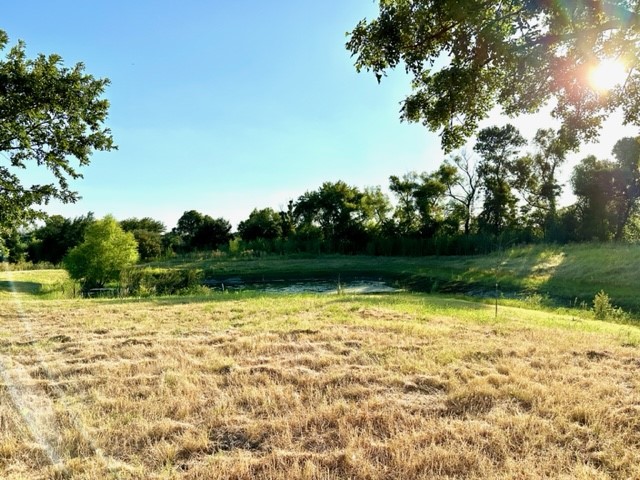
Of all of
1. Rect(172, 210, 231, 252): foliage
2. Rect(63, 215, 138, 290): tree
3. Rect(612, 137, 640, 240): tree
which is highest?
Rect(612, 137, 640, 240): tree

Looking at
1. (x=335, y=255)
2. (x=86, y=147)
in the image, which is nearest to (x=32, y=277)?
(x=86, y=147)

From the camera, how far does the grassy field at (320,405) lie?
A: 2.87 meters

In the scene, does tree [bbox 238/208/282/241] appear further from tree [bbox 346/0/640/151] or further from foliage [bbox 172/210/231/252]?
tree [bbox 346/0/640/151]

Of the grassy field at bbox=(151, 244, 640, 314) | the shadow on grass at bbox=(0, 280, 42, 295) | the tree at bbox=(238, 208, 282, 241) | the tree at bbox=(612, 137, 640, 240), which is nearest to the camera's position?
the grassy field at bbox=(151, 244, 640, 314)

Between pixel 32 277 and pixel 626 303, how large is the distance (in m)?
32.6

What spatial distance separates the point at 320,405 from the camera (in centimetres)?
385

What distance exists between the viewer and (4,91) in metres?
12.9

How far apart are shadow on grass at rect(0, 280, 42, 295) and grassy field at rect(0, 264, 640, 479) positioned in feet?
54.0

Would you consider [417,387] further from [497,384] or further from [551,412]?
[551,412]

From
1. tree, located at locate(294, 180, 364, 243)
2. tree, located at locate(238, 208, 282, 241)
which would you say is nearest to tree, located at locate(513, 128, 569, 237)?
tree, located at locate(294, 180, 364, 243)

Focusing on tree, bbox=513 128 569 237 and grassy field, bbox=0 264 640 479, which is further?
tree, bbox=513 128 569 237

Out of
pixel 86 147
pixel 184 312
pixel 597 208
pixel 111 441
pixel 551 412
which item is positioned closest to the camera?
pixel 111 441

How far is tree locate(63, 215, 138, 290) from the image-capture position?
22.5 meters

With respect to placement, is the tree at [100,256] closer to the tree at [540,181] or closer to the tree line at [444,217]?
the tree line at [444,217]
